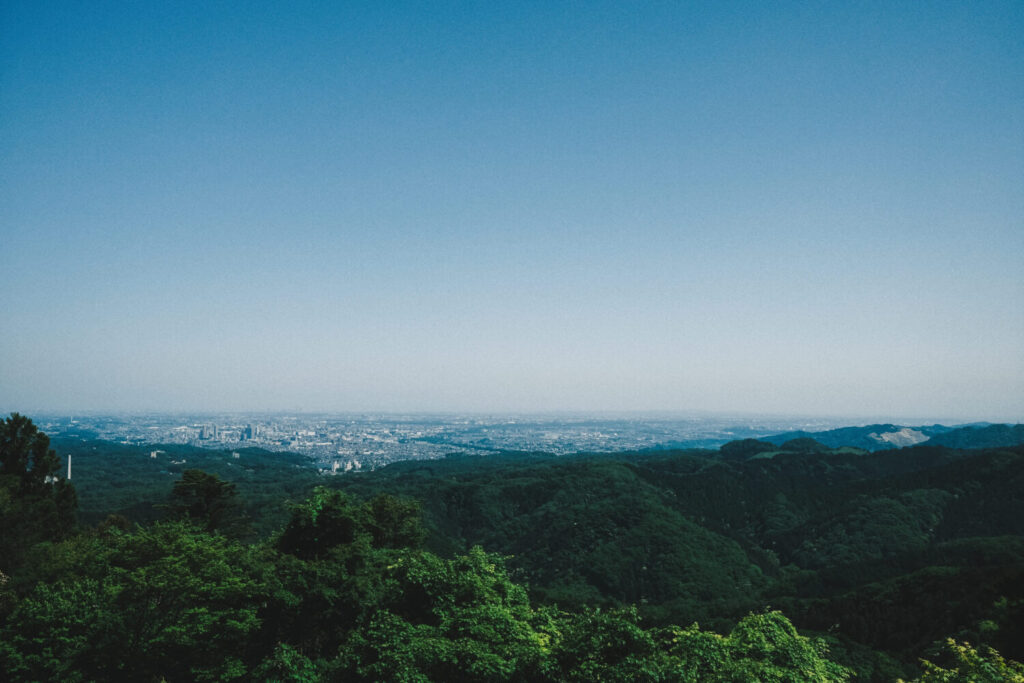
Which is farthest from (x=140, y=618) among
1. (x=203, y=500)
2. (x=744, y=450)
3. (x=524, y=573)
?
(x=744, y=450)

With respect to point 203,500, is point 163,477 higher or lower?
lower

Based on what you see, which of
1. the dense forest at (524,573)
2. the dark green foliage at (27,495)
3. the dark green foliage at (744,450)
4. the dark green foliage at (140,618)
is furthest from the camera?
the dark green foliage at (744,450)

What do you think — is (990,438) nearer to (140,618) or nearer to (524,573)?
(524,573)

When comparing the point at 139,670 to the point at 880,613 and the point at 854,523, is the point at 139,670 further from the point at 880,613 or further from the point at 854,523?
the point at 854,523

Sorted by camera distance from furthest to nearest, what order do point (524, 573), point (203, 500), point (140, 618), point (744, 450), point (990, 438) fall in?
point (990, 438)
point (744, 450)
point (524, 573)
point (203, 500)
point (140, 618)

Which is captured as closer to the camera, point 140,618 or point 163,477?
point 140,618

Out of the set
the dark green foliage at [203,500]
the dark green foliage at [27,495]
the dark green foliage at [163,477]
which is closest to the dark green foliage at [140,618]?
the dark green foliage at [27,495]

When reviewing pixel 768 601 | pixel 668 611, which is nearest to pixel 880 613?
pixel 768 601

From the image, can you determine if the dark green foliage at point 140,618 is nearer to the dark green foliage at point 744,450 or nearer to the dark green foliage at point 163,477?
the dark green foliage at point 163,477

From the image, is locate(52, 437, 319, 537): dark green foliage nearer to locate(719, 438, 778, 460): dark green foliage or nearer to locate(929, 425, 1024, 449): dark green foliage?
locate(719, 438, 778, 460): dark green foliage
